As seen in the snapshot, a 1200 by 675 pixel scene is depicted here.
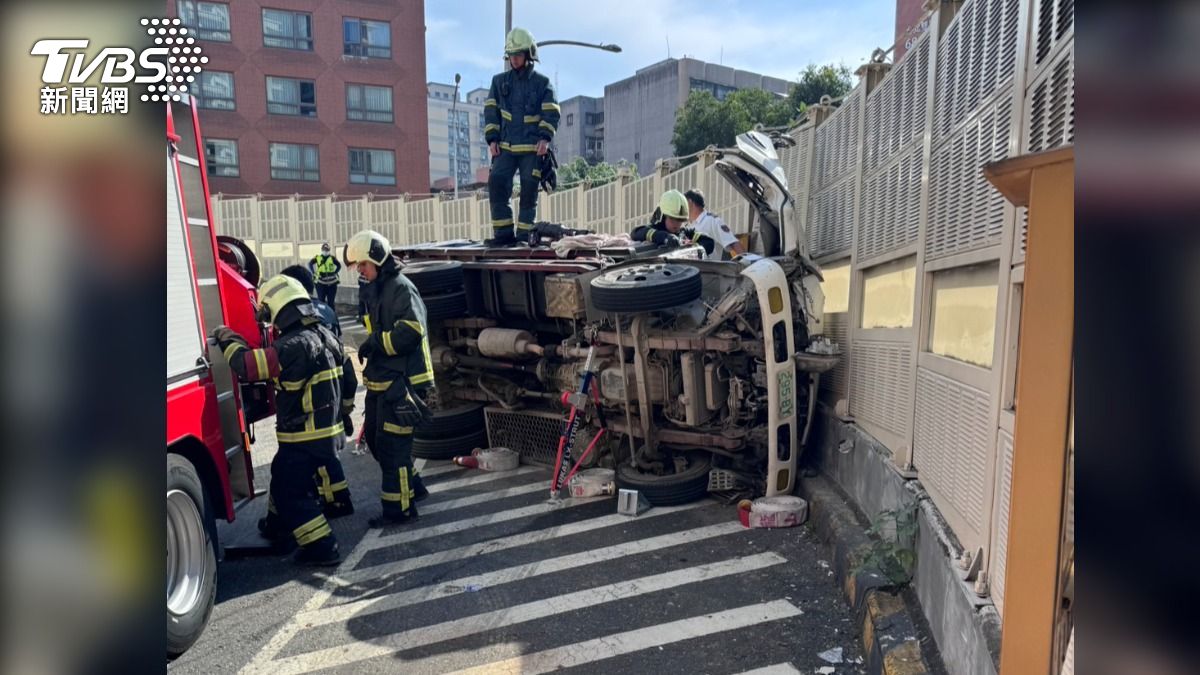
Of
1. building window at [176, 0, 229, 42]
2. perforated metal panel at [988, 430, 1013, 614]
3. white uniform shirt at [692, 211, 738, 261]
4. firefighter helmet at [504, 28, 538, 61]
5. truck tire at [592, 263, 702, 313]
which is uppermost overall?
building window at [176, 0, 229, 42]

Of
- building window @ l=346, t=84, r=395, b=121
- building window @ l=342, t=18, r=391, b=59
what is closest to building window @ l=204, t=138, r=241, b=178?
building window @ l=346, t=84, r=395, b=121

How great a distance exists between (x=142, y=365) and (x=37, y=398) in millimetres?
130

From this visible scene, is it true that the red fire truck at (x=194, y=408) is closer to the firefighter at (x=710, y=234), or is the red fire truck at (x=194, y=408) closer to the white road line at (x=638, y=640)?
the white road line at (x=638, y=640)

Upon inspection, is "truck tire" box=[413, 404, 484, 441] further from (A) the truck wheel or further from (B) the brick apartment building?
(B) the brick apartment building

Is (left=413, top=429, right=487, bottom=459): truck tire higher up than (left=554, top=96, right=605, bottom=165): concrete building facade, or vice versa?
(left=554, top=96, right=605, bottom=165): concrete building facade

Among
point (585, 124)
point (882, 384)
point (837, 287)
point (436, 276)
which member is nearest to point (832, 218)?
point (837, 287)

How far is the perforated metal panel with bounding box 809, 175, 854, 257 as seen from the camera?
17.8 ft

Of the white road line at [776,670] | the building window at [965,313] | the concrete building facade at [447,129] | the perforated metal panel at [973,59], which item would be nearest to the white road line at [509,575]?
the white road line at [776,670]

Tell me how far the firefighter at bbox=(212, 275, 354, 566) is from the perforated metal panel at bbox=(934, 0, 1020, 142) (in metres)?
3.61

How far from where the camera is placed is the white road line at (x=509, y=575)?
12.2 feet

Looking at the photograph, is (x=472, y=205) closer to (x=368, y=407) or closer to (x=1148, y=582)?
(x=368, y=407)

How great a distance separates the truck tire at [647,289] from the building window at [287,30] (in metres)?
33.9

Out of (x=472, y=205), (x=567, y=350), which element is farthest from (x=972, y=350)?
(x=472, y=205)

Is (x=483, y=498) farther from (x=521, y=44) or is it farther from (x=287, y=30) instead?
(x=287, y=30)
